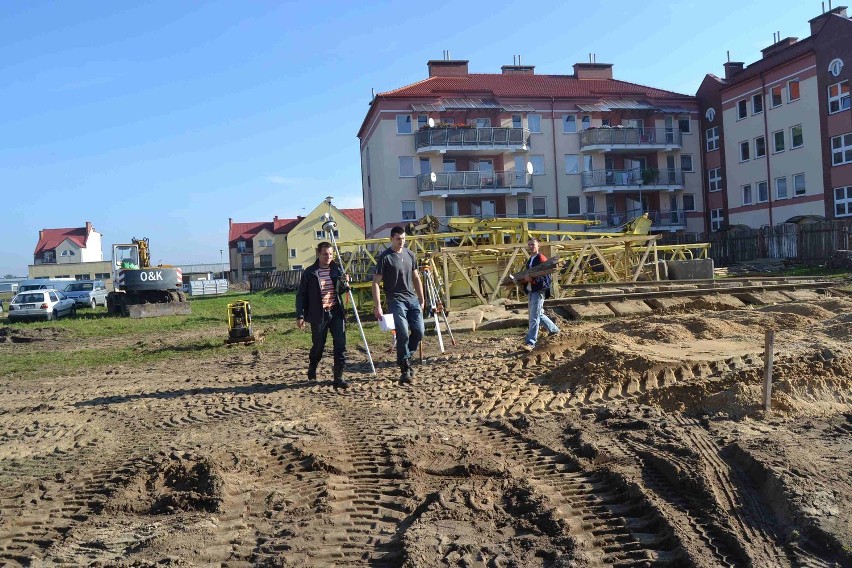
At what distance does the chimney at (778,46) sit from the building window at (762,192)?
300 inches

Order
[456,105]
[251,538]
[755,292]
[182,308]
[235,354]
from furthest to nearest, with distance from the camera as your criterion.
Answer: [456,105]
[182,308]
[755,292]
[235,354]
[251,538]

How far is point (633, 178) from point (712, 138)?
5789 mm

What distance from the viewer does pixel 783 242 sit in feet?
112

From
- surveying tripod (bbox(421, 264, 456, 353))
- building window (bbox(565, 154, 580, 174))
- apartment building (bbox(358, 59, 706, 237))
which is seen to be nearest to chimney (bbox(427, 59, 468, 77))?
apartment building (bbox(358, 59, 706, 237))

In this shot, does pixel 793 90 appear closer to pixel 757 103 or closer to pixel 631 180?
pixel 757 103

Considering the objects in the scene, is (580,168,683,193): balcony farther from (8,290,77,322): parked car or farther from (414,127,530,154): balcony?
(8,290,77,322): parked car

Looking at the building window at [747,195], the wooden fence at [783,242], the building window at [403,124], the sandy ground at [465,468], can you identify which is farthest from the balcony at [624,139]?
the sandy ground at [465,468]

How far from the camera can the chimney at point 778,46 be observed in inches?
1732

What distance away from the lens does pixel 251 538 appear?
167 inches

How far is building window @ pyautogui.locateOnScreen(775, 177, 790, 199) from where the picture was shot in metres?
41.1

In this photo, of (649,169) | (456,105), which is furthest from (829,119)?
(456,105)

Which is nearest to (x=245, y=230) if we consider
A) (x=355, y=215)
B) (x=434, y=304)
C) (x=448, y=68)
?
(x=355, y=215)

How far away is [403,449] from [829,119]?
38.8 m

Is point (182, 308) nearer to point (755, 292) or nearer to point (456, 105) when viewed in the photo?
point (755, 292)
